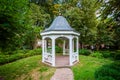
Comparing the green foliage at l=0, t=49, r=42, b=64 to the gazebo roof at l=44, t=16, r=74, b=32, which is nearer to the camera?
the gazebo roof at l=44, t=16, r=74, b=32

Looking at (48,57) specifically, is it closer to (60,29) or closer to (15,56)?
(60,29)

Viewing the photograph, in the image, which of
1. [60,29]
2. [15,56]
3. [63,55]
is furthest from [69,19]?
[60,29]

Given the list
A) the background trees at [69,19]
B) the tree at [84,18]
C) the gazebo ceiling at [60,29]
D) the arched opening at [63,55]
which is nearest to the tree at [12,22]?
the background trees at [69,19]

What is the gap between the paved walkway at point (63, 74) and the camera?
1313cm

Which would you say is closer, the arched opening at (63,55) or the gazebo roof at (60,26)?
the gazebo roof at (60,26)

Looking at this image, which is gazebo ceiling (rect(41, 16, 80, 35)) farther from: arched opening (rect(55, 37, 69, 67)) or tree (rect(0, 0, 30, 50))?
tree (rect(0, 0, 30, 50))

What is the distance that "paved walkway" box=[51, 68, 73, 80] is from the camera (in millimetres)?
13133

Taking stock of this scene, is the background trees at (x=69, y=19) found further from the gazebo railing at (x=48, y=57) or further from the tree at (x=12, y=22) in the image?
the gazebo railing at (x=48, y=57)

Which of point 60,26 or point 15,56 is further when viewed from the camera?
point 15,56

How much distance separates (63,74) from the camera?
14.0 m

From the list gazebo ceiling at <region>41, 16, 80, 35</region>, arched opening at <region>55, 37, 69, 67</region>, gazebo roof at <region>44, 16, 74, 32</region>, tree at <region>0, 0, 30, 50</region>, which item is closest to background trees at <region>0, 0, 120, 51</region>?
tree at <region>0, 0, 30, 50</region>

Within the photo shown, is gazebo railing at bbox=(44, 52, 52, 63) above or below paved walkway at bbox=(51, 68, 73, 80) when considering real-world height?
above

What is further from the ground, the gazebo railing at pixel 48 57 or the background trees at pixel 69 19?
the background trees at pixel 69 19

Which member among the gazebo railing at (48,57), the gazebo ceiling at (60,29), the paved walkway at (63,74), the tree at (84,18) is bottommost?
the paved walkway at (63,74)
